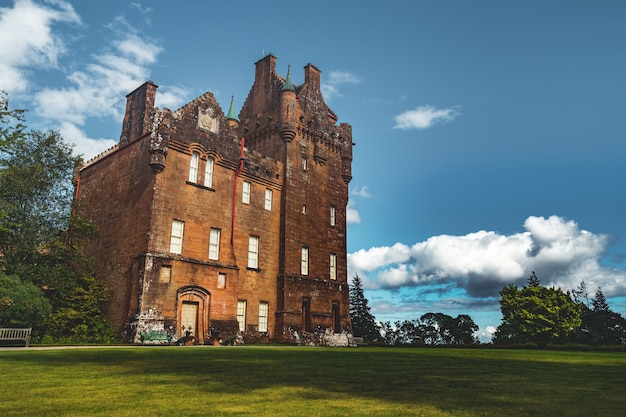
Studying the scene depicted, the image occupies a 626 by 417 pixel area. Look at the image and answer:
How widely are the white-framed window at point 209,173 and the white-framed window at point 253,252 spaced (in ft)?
15.4

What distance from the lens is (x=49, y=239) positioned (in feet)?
85.4

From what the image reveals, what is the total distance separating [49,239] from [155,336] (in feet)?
27.6

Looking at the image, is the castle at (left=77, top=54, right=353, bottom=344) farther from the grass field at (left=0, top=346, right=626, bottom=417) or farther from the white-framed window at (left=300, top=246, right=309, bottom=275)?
the grass field at (left=0, top=346, right=626, bottom=417)

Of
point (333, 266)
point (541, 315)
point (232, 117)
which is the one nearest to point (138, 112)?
point (232, 117)

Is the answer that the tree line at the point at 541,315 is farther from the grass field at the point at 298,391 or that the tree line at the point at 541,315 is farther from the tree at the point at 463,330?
the grass field at the point at 298,391

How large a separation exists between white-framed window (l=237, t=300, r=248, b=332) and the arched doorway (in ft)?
10.0

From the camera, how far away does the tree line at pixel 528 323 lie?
44594mm

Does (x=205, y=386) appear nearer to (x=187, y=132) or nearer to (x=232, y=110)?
(x=187, y=132)

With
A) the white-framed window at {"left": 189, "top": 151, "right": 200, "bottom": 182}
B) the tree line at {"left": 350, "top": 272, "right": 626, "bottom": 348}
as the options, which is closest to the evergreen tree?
the tree line at {"left": 350, "top": 272, "right": 626, "bottom": 348}

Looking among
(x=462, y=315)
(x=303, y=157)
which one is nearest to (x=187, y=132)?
(x=303, y=157)

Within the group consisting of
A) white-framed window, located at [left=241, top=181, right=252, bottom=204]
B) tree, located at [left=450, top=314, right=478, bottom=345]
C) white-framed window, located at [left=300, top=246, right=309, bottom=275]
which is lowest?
tree, located at [left=450, top=314, right=478, bottom=345]

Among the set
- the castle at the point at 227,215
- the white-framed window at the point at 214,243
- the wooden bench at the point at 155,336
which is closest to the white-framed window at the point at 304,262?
the castle at the point at 227,215

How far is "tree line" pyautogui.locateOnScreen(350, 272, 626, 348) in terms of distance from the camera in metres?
44.6

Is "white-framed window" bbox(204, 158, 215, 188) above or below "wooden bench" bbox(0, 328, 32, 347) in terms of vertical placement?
above
